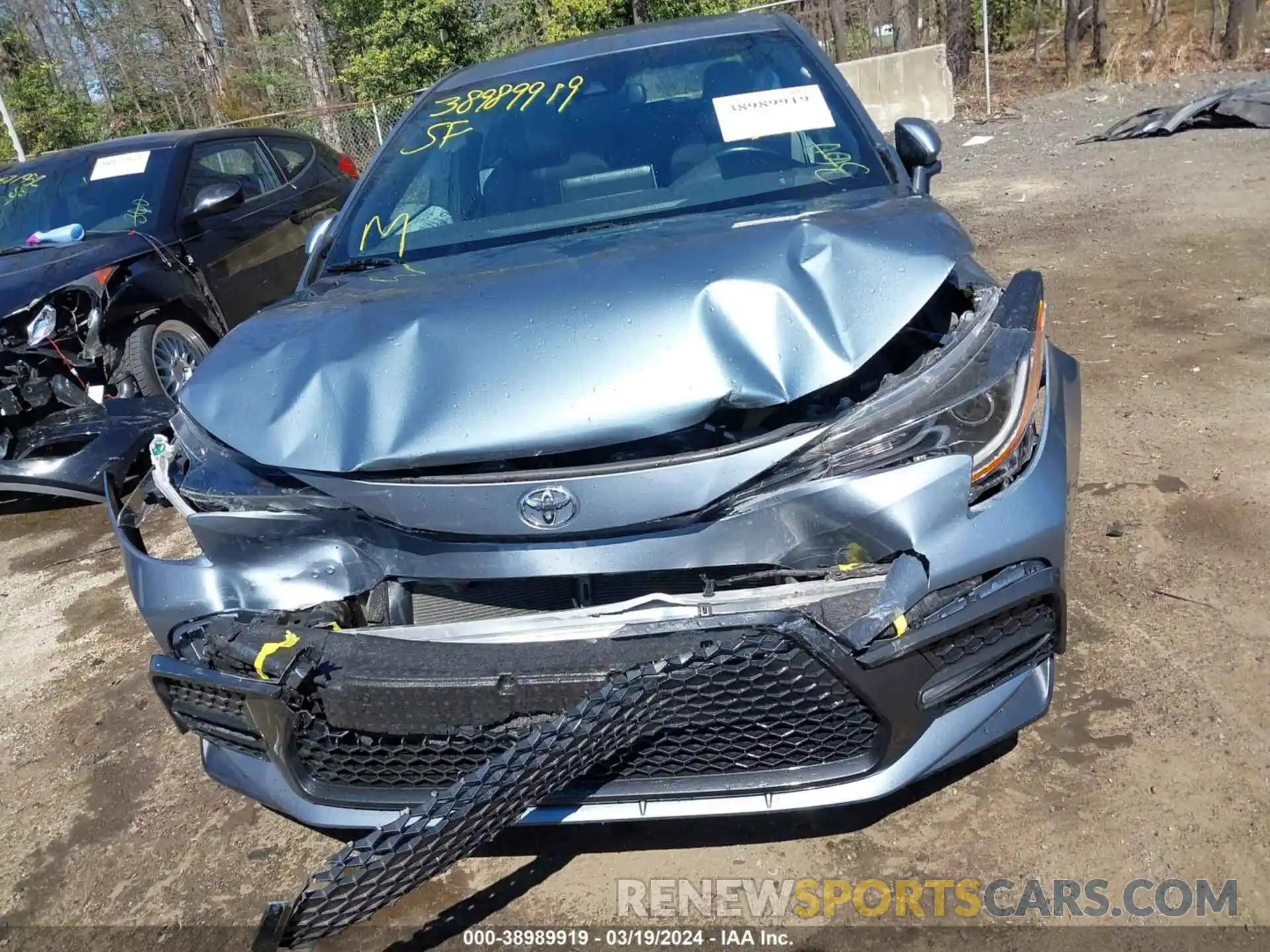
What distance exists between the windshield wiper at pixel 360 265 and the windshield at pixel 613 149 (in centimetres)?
2

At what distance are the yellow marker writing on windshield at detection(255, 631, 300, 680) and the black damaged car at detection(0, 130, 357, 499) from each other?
6.46ft

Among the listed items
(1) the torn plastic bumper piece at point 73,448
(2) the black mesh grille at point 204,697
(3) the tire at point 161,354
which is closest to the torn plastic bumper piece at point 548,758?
(2) the black mesh grille at point 204,697

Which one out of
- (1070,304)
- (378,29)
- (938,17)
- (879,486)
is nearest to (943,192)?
(1070,304)

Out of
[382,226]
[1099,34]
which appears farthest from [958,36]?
[382,226]

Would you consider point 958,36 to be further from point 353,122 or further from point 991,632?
point 991,632

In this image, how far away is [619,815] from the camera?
6.49 ft

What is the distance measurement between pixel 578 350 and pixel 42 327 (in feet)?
11.9

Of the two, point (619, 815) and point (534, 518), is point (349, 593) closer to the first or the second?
point (534, 518)

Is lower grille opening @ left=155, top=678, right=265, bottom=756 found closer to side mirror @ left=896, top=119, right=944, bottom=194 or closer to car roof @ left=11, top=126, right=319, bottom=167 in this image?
side mirror @ left=896, top=119, right=944, bottom=194

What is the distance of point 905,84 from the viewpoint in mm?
13852

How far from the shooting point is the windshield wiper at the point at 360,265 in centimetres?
292

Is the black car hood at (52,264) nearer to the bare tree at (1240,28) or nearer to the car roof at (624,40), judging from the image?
the car roof at (624,40)

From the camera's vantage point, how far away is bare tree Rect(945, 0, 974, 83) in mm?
16500

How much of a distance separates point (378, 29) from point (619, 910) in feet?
62.4
